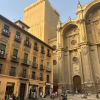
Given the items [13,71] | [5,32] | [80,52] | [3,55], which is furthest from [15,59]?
[80,52]

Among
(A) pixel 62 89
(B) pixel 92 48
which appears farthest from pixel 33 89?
(B) pixel 92 48

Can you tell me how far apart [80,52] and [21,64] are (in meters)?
16.7

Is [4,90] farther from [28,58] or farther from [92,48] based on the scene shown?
[92,48]

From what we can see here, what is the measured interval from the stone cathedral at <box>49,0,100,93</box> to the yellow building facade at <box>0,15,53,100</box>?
715 centimetres

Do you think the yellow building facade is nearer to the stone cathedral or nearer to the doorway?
the doorway

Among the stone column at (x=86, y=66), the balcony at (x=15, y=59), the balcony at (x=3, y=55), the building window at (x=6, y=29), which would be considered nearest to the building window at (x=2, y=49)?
the balcony at (x=3, y=55)

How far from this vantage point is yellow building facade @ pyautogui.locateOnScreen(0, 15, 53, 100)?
50.0ft

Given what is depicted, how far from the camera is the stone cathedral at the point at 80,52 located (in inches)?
967

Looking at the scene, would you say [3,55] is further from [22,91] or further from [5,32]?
[22,91]

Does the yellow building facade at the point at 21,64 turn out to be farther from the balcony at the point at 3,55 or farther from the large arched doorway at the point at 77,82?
the large arched doorway at the point at 77,82

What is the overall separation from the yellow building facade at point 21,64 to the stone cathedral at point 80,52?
715 cm

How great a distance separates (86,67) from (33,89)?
41.7ft

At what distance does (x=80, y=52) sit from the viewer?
2852 cm

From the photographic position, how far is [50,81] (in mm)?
23297
